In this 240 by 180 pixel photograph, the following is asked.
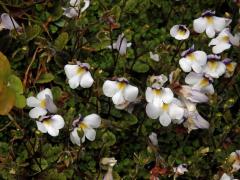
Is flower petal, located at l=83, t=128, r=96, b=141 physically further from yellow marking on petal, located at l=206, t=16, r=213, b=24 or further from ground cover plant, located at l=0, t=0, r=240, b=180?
yellow marking on petal, located at l=206, t=16, r=213, b=24

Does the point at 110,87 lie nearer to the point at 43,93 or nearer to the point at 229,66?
the point at 43,93

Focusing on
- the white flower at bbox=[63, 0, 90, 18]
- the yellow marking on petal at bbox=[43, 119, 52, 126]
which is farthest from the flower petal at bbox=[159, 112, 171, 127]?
the white flower at bbox=[63, 0, 90, 18]

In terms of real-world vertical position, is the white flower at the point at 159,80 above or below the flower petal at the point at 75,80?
above

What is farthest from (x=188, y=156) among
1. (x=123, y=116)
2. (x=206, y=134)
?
(x=123, y=116)

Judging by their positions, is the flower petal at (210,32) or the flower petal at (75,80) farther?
the flower petal at (210,32)

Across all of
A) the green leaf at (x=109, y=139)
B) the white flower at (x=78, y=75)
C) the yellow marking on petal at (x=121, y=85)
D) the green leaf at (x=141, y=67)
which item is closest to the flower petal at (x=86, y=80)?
the white flower at (x=78, y=75)

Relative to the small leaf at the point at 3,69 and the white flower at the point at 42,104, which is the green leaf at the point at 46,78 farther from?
the small leaf at the point at 3,69

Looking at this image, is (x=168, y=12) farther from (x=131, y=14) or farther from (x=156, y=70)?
(x=156, y=70)
